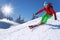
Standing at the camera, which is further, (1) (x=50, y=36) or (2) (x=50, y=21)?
(2) (x=50, y=21)

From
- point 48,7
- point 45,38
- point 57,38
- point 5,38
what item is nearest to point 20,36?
point 5,38

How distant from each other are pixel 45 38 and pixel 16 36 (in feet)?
7.21

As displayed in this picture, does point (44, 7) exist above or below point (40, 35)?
above

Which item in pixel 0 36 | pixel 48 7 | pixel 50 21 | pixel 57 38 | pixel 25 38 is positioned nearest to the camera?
pixel 57 38

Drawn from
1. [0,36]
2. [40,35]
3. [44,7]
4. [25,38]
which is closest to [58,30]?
[40,35]

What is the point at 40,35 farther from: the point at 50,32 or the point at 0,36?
the point at 0,36

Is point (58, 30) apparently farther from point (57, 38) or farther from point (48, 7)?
point (48, 7)

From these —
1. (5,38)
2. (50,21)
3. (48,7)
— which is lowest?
(5,38)

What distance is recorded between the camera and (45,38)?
32.4 feet

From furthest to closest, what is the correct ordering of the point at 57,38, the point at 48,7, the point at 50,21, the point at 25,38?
1. the point at 50,21
2. the point at 48,7
3. the point at 25,38
4. the point at 57,38

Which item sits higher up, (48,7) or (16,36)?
(48,7)

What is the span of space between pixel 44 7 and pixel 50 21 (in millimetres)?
1469

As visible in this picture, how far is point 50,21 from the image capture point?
14250mm

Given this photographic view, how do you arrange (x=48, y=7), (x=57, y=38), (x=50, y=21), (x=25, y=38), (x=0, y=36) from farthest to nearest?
(x=50, y=21) → (x=48, y=7) → (x=0, y=36) → (x=25, y=38) → (x=57, y=38)
